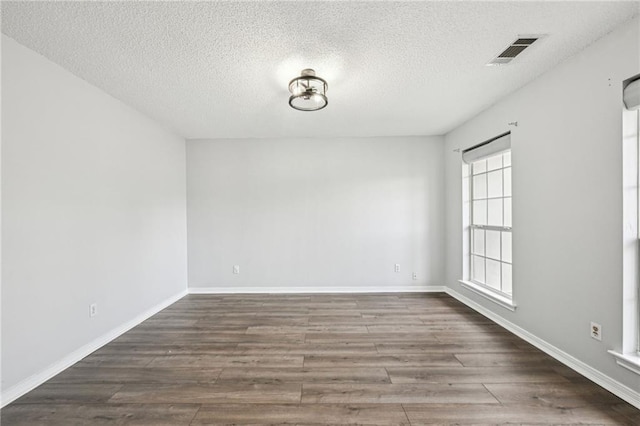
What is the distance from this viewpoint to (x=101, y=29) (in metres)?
1.82

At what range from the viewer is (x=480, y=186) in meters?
3.70

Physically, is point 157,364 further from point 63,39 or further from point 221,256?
point 63,39

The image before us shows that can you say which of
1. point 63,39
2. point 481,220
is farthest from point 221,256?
point 481,220

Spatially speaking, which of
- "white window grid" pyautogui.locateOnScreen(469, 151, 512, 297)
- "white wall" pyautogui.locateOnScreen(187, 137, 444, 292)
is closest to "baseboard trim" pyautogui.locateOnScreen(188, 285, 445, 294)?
"white wall" pyautogui.locateOnScreen(187, 137, 444, 292)

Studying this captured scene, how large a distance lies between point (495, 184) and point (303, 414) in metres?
3.25

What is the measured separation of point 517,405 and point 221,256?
4.00m

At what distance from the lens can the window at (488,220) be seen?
10.3 ft

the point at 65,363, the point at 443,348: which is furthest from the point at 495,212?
the point at 65,363

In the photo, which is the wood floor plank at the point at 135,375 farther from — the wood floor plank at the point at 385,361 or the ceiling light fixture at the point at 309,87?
the ceiling light fixture at the point at 309,87

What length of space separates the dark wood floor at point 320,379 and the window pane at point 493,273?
0.50 metres

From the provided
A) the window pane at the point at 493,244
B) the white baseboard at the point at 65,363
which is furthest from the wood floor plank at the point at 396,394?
the white baseboard at the point at 65,363

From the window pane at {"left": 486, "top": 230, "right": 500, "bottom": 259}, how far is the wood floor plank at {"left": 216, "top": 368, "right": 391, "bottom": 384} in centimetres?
213

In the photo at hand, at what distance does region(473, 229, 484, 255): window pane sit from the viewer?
12.0 ft

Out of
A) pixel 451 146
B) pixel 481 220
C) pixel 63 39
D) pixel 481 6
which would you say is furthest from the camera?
pixel 451 146
